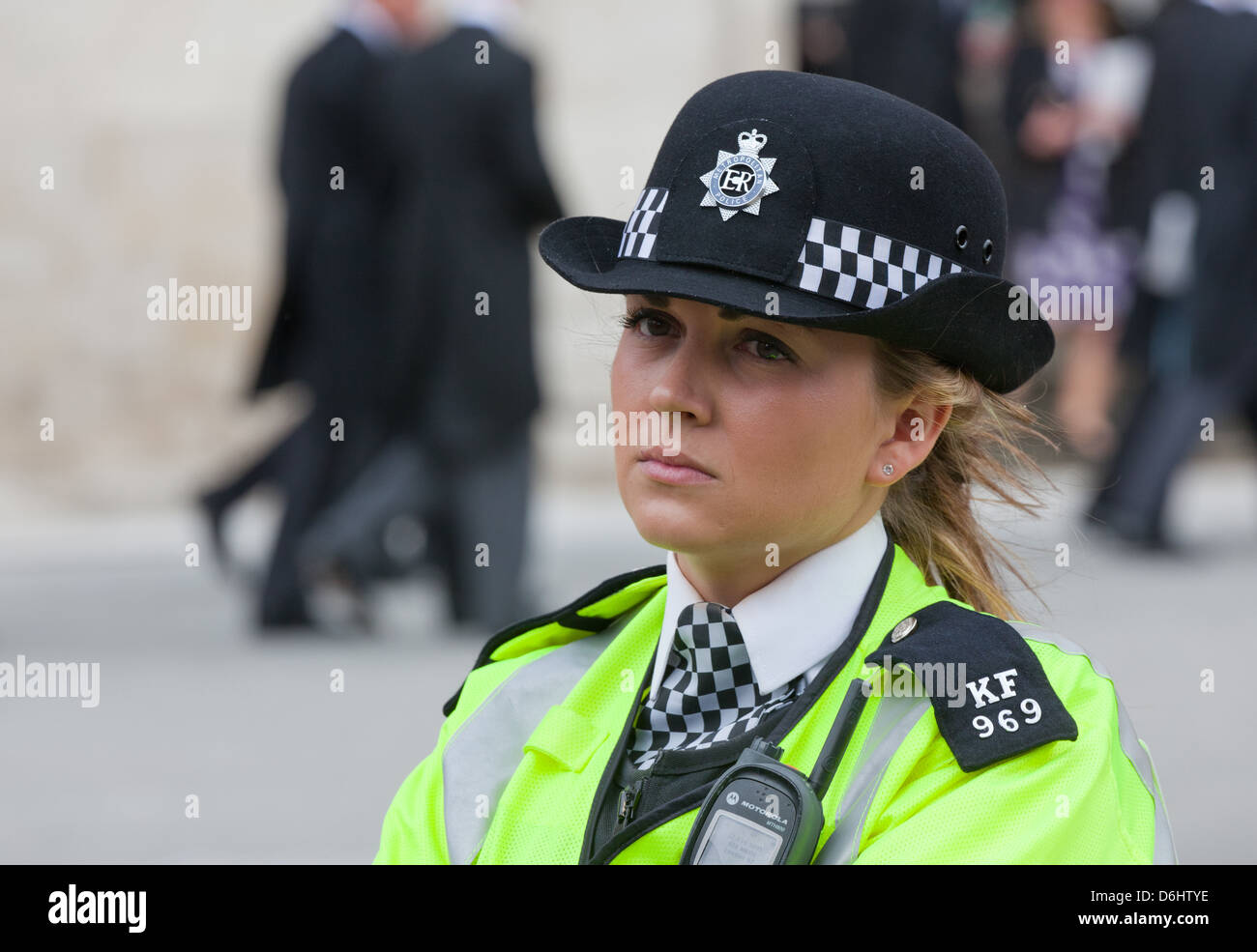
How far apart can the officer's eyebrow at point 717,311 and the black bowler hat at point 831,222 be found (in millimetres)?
22

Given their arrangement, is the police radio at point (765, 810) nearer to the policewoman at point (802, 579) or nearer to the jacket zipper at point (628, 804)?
the policewoman at point (802, 579)

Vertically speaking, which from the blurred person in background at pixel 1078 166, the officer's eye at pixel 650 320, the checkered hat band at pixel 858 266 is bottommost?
the officer's eye at pixel 650 320

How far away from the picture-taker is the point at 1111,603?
23.6 ft

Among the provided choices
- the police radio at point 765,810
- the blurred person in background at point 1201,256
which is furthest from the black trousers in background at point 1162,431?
the police radio at point 765,810

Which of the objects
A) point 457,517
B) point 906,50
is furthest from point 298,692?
point 906,50

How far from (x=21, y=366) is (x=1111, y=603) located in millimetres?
5959

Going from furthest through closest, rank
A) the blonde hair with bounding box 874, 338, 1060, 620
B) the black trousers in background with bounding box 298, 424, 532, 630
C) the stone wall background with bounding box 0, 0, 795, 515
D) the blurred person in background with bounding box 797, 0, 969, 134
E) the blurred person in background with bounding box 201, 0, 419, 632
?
the stone wall background with bounding box 0, 0, 795, 515
the blurred person in background with bounding box 797, 0, 969, 134
the blurred person in background with bounding box 201, 0, 419, 632
the black trousers in background with bounding box 298, 424, 532, 630
the blonde hair with bounding box 874, 338, 1060, 620

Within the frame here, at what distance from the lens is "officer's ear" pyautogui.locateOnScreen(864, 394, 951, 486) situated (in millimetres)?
1948

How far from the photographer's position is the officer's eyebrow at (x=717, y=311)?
1.82 m

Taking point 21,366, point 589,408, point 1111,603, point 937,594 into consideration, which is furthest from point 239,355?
point 937,594

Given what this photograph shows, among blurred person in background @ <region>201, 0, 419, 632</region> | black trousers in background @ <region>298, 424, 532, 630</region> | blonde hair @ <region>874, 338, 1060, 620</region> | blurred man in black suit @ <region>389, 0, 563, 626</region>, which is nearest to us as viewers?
blonde hair @ <region>874, 338, 1060, 620</region>

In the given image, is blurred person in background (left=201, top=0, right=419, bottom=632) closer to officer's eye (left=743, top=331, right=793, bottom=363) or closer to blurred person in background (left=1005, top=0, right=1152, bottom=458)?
blurred person in background (left=1005, top=0, right=1152, bottom=458)

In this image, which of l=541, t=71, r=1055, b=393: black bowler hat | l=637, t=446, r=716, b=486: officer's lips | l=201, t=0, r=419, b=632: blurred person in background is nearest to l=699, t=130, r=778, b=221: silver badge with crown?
l=541, t=71, r=1055, b=393: black bowler hat
